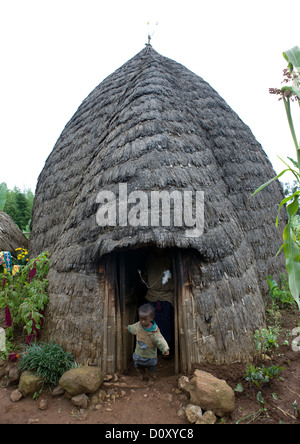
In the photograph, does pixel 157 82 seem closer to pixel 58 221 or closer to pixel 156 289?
pixel 58 221

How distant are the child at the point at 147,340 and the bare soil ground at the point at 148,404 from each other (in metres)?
0.20

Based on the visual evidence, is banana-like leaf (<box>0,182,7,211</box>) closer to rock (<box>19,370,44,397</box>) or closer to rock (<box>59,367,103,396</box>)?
rock (<box>19,370,44,397</box>)

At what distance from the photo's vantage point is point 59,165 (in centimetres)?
627

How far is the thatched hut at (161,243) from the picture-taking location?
11.1 feet

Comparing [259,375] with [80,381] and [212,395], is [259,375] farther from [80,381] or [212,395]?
[80,381]

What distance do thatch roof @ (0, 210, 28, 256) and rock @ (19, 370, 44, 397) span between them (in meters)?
4.97

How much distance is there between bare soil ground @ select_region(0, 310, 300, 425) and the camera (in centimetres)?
275

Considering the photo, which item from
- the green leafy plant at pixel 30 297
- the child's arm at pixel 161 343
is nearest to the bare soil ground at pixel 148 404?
the child's arm at pixel 161 343

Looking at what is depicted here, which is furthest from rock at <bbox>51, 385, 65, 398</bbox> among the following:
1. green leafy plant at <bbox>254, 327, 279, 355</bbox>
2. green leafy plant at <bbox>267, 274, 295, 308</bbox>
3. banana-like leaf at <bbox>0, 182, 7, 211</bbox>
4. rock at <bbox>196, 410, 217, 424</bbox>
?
banana-like leaf at <bbox>0, 182, 7, 211</bbox>

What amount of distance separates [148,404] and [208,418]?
0.65 metres

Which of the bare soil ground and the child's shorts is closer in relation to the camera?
the bare soil ground

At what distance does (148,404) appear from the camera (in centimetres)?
296

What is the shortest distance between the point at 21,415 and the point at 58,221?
338 cm

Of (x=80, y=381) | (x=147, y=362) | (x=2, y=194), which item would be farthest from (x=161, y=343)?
(x=2, y=194)
